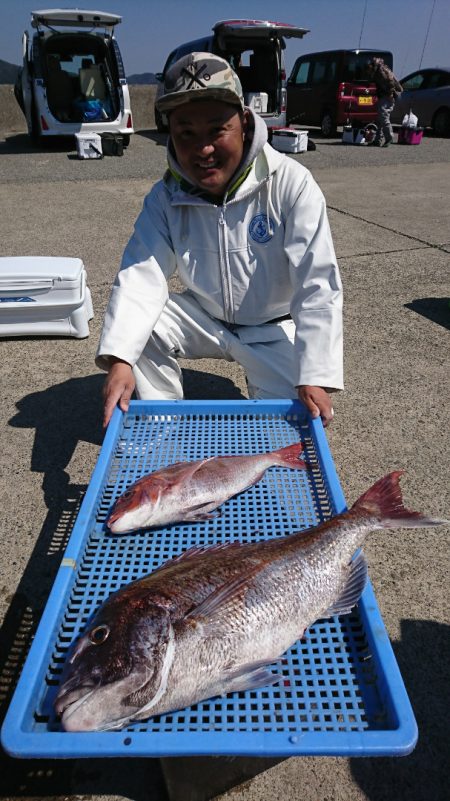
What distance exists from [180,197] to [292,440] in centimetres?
126

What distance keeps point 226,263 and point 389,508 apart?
1461 millimetres

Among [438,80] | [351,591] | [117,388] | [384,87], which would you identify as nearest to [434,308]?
[117,388]

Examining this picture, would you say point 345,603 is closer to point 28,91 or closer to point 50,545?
point 50,545

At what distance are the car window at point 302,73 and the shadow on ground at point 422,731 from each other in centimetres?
1791

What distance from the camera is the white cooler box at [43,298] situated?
380cm

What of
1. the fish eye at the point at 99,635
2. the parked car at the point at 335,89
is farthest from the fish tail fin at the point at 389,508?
the parked car at the point at 335,89

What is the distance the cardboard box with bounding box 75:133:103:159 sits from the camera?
11320mm

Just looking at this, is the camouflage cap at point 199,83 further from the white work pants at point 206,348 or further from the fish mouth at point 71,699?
the fish mouth at point 71,699

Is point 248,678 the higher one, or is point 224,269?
point 224,269

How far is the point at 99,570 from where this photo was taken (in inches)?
66.3

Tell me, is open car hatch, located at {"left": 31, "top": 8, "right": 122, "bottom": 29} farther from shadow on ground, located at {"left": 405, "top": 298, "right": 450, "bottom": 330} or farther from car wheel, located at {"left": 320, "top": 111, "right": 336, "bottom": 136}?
shadow on ground, located at {"left": 405, "top": 298, "right": 450, "bottom": 330}

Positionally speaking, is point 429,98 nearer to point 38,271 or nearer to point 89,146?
point 89,146

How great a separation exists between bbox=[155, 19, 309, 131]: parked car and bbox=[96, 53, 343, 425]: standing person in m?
11.8

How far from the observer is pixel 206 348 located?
3.09m
